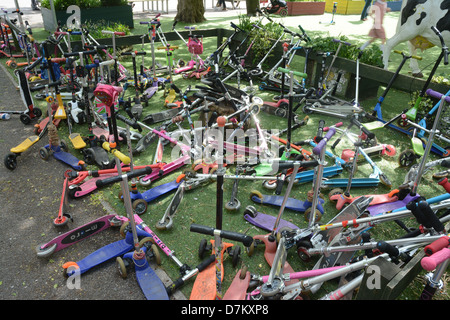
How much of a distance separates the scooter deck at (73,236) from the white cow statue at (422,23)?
7.14 m

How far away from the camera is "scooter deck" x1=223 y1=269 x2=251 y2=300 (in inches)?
122

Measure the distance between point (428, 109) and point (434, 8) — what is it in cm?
239

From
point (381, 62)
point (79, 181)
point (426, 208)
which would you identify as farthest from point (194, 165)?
point (381, 62)

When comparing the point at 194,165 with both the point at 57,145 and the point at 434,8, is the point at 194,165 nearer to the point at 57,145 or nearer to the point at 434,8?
the point at 57,145

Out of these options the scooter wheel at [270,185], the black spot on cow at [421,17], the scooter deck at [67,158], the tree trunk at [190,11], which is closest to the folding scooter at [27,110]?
the scooter deck at [67,158]

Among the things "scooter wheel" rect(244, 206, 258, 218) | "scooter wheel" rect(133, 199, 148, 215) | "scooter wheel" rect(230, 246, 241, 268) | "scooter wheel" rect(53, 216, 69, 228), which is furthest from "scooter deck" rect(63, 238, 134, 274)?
"scooter wheel" rect(244, 206, 258, 218)

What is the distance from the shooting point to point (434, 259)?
7.17 ft

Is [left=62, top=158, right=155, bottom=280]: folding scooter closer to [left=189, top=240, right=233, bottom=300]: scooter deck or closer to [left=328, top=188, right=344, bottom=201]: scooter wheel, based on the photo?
[left=189, top=240, right=233, bottom=300]: scooter deck

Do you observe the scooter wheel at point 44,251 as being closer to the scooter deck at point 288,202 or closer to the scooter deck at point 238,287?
the scooter deck at point 238,287

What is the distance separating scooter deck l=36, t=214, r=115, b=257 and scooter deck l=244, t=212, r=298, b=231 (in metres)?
1.75

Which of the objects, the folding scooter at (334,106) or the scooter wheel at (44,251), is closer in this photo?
the scooter wheel at (44,251)

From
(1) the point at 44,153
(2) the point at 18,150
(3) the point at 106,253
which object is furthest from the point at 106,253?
(2) the point at 18,150

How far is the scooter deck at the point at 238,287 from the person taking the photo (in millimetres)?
3104

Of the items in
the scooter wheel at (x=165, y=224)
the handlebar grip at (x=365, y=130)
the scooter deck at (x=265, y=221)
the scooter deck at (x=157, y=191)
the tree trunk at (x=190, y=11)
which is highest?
the tree trunk at (x=190, y=11)
